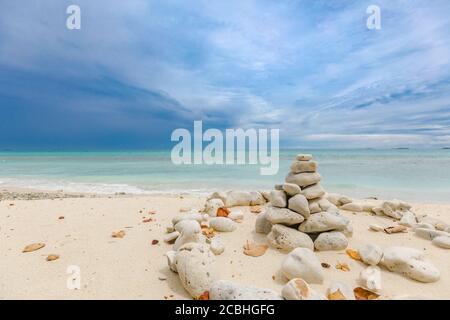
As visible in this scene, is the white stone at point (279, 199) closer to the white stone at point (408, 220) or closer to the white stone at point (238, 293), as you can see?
the white stone at point (238, 293)

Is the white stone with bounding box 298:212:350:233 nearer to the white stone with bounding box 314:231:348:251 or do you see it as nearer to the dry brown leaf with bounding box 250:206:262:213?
the white stone with bounding box 314:231:348:251

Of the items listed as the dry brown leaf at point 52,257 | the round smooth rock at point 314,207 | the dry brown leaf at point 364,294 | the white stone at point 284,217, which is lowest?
the dry brown leaf at point 364,294

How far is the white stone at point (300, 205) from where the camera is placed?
14.3ft

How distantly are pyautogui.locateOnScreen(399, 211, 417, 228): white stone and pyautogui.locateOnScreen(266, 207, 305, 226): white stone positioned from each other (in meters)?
2.79

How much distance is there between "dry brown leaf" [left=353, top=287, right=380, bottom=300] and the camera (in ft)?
9.73

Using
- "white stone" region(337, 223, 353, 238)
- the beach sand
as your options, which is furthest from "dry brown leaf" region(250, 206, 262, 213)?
"white stone" region(337, 223, 353, 238)

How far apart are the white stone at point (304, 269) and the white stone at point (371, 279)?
546 mm

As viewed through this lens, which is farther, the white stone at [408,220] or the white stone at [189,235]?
the white stone at [408,220]

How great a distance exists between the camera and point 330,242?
4.20m

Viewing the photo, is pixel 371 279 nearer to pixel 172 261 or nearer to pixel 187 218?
pixel 172 261

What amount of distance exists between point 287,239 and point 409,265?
5.50 ft

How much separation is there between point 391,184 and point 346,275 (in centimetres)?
1238

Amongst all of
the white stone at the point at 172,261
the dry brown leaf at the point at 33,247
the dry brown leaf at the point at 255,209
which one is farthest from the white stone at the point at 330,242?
the dry brown leaf at the point at 33,247
